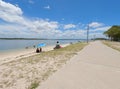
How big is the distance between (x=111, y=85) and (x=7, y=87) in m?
3.64

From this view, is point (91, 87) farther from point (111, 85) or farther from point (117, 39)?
point (117, 39)

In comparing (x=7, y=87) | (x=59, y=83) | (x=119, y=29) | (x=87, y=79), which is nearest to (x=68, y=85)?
(x=59, y=83)

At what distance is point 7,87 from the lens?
5434 millimetres

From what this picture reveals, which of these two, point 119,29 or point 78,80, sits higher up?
point 119,29

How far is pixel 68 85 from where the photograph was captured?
18.1 ft

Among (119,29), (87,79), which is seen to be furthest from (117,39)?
(87,79)

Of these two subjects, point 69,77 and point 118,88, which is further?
point 69,77

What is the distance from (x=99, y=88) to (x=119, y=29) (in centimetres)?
7421

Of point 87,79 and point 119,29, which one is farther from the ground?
point 119,29

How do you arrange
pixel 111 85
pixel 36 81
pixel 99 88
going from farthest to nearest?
1. pixel 36 81
2. pixel 111 85
3. pixel 99 88

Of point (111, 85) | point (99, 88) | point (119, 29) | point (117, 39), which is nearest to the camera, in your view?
point (99, 88)

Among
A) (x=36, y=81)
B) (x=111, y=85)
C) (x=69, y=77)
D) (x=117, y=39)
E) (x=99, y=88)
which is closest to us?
(x=99, y=88)

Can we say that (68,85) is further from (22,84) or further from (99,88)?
(22,84)

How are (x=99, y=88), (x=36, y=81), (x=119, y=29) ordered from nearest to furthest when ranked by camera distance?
(x=99, y=88) < (x=36, y=81) < (x=119, y=29)
